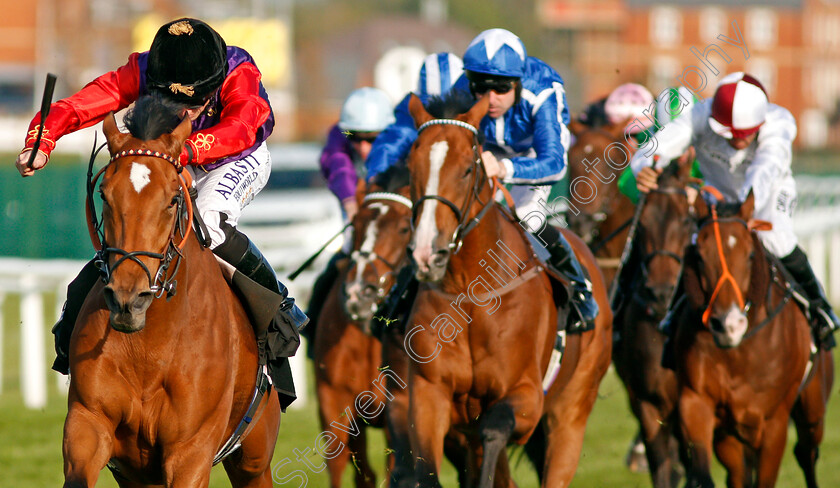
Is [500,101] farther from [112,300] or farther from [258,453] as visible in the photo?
[112,300]

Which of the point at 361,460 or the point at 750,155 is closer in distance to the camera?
the point at 361,460

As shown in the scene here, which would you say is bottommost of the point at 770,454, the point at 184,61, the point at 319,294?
the point at 770,454

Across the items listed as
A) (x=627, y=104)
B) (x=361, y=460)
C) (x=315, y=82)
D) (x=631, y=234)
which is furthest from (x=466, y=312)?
(x=315, y=82)

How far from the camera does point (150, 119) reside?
3.60 meters

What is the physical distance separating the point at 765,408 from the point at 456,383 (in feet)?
6.07

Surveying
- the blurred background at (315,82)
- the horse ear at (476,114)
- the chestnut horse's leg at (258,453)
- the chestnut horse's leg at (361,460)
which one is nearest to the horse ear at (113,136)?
the chestnut horse's leg at (258,453)

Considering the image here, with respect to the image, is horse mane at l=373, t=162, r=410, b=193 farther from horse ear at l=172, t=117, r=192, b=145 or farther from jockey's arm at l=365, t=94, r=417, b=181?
horse ear at l=172, t=117, r=192, b=145

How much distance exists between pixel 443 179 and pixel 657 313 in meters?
2.23

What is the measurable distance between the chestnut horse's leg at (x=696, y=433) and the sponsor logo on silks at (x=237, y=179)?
2460mm

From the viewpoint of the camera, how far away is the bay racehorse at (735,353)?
5527 mm

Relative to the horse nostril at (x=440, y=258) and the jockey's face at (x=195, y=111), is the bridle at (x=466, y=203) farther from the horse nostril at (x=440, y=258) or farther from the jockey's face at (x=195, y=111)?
the jockey's face at (x=195, y=111)

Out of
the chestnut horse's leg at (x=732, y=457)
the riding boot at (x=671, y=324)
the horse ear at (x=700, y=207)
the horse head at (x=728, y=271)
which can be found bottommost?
the chestnut horse's leg at (x=732, y=457)

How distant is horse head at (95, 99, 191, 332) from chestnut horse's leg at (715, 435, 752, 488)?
130 inches

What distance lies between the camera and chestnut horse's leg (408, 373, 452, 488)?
445 centimetres
